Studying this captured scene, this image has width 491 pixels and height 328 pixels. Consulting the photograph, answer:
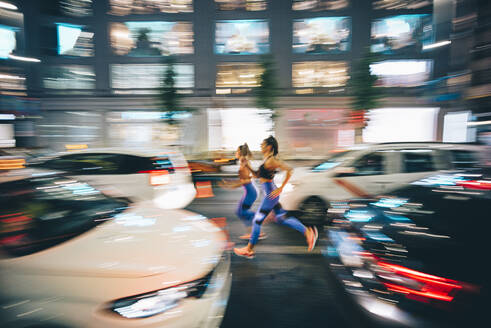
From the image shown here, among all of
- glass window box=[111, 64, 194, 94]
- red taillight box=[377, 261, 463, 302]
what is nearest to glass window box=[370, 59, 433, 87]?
glass window box=[111, 64, 194, 94]

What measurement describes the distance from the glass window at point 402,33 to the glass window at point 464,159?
699 inches

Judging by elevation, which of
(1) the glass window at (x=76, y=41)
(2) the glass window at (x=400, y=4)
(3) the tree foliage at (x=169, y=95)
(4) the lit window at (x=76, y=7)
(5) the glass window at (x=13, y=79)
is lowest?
(3) the tree foliage at (x=169, y=95)

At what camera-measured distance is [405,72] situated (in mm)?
19422

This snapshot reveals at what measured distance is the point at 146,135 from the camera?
67.1 feet

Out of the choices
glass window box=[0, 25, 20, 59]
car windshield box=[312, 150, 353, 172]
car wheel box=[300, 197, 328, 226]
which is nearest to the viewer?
car wheel box=[300, 197, 328, 226]

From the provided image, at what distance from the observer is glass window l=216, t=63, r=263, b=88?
19.9m

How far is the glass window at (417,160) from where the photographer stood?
4891mm

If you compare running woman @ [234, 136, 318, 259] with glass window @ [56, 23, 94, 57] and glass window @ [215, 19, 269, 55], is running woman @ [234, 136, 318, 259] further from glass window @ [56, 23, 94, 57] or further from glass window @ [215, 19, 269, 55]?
glass window @ [56, 23, 94, 57]

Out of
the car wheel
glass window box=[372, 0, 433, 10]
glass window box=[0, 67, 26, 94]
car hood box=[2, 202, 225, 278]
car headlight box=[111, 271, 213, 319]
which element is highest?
glass window box=[372, 0, 433, 10]

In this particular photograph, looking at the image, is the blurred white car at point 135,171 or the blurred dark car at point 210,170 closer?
the blurred white car at point 135,171

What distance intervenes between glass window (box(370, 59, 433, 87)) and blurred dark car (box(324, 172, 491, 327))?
1987 centimetres

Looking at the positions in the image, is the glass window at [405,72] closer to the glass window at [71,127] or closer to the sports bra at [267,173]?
the sports bra at [267,173]

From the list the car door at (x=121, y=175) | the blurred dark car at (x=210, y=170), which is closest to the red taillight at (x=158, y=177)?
A: the car door at (x=121, y=175)

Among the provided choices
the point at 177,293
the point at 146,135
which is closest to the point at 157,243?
the point at 177,293
